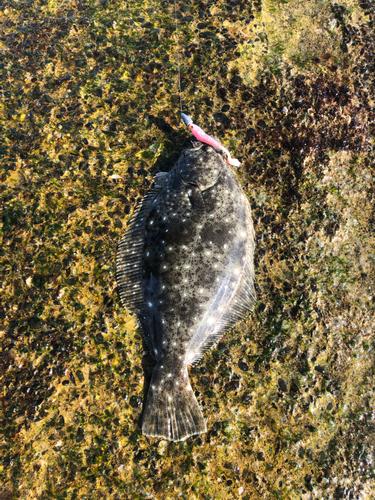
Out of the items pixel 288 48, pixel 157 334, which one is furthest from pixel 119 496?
pixel 288 48

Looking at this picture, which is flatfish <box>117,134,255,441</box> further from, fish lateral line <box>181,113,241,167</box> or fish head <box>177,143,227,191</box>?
fish lateral line <box>181,113,241,167</box>

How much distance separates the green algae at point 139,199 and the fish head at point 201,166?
1.42 feet

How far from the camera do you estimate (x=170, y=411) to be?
2.92 m

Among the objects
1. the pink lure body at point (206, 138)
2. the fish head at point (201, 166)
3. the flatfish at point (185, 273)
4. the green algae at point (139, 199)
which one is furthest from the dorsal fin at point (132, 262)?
the pink lure body at point (206, 138)

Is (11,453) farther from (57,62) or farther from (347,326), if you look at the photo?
(57,62)

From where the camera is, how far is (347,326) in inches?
139

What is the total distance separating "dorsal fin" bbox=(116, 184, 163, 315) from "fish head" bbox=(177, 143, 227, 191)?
423 mm

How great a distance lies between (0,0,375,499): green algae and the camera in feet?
9.77

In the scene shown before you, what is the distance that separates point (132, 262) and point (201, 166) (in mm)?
1053

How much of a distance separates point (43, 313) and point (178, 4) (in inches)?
152

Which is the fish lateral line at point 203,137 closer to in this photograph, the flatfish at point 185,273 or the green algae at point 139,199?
the flatfish at point 185,273

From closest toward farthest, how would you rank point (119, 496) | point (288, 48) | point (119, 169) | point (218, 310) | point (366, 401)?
1. point (119, 496)
2. point (218, 310)
3. point (366, 401)
4. point (119, 169)
5. point (288, 48)

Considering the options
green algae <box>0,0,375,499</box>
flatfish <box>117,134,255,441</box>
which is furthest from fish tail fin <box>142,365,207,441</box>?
green algae <box>0,0,375,499</box>

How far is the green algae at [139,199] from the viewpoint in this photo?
2.98m
